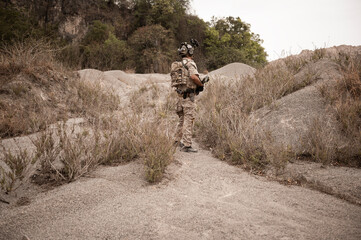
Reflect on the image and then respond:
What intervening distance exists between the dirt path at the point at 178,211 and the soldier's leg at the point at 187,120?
4.21 ft

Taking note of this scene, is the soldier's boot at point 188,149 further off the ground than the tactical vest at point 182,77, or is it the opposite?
the tactical vest at point 182,77

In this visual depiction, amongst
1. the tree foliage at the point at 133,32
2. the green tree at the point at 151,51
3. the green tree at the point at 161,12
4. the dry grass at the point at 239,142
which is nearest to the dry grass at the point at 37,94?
the dry grass at the point at 239,142

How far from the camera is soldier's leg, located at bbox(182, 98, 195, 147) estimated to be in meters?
4.45

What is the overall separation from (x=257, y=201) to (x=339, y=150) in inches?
80.3

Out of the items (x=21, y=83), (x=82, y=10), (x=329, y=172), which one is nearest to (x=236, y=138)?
(x=329, y=172)

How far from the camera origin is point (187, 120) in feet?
14.7

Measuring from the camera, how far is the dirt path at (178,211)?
2.04m

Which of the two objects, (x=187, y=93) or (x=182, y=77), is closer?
(x=182, y=77)

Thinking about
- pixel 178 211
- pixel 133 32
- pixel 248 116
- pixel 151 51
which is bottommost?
pixel 178 211

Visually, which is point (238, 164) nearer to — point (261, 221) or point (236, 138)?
point (236, 138)

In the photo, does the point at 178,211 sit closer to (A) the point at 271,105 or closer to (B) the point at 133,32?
(A) the point at 271,105

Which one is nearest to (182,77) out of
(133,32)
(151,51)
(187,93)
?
(187,93)

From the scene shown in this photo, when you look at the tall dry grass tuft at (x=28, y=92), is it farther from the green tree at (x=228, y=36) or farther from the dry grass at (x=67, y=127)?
the green tree at (x=228, y=36)

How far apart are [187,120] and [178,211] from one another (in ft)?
7.64
